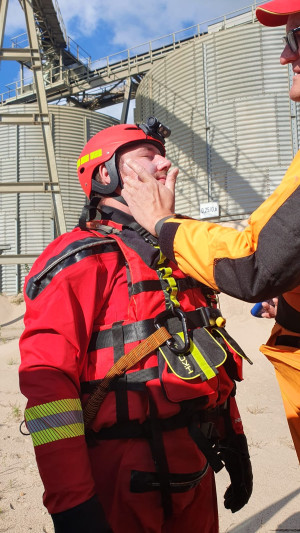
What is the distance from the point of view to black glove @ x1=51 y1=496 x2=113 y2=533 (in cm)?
131

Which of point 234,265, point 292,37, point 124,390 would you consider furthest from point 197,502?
point 292,37

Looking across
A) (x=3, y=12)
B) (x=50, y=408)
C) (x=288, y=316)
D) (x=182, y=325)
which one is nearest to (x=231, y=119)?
(x=3, y=12)

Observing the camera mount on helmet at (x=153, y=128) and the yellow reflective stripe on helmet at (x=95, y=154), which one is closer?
the yellow reflective stripe on helmet at (x=95, y=154)

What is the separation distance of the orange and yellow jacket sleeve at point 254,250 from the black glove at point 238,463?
1.01 metres

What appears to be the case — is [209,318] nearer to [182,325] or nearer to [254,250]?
[182,325]

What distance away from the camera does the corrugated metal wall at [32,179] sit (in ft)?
59.2

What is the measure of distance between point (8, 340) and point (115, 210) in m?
8.74

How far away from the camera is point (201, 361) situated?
5.53 ft

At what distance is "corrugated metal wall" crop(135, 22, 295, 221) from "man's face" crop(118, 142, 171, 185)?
1126cm

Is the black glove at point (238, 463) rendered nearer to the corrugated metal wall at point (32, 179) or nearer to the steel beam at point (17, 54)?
the steel beam at point (17, 54)

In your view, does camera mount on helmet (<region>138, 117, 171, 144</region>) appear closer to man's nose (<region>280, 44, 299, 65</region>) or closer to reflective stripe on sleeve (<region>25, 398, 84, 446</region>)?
man's nose (<region>280, 44, 299, 65</region>)

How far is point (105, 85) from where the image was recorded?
21406 millimetres

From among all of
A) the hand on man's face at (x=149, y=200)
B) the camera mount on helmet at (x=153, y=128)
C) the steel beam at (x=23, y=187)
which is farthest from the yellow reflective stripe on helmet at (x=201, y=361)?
the steel beam at (x=23, y=187)

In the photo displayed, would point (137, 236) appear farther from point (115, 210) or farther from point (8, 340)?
point (8, 340)
